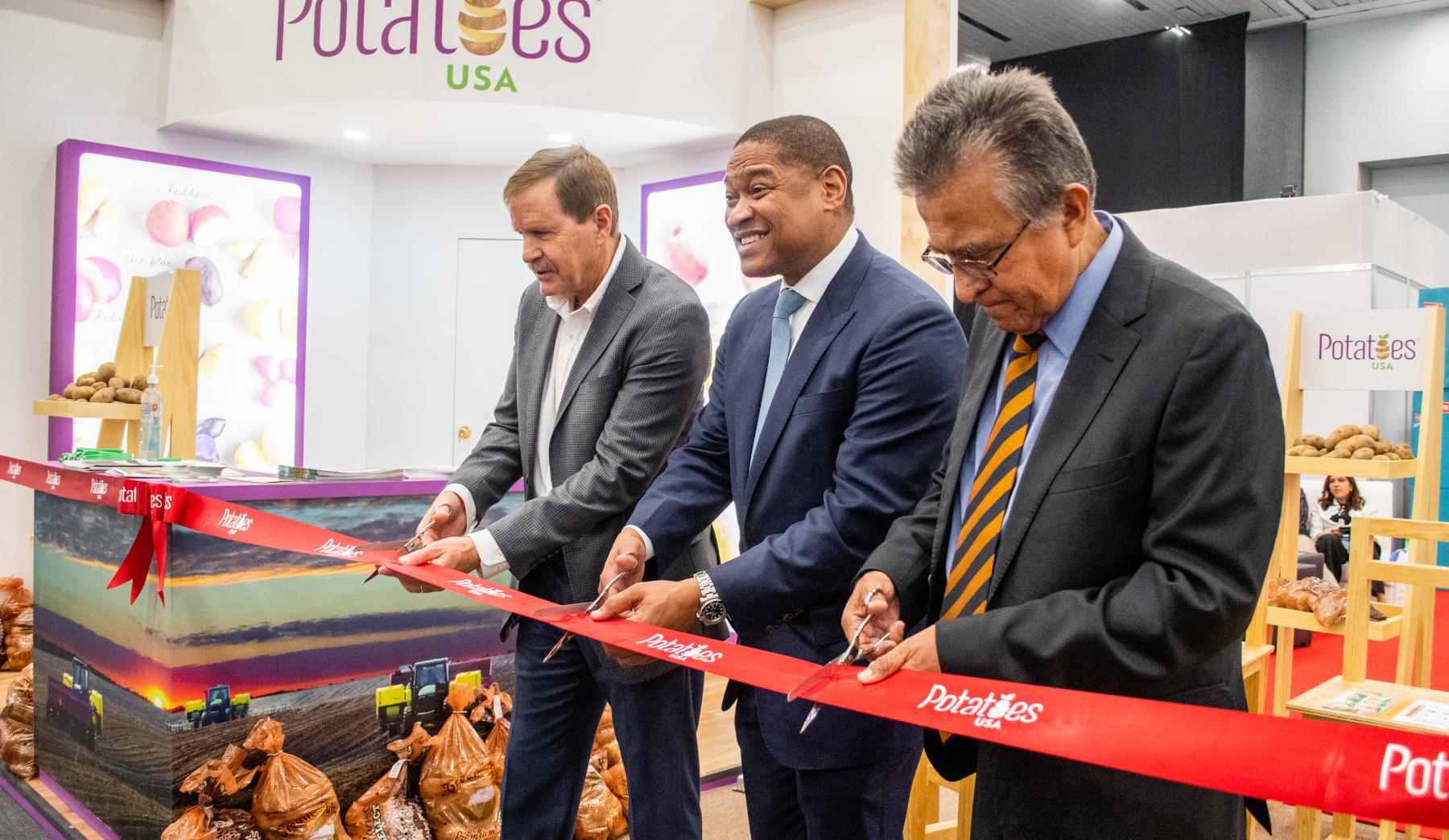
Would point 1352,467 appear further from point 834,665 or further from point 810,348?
point 834,665

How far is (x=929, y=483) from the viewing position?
1.85m

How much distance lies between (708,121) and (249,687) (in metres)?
4.14

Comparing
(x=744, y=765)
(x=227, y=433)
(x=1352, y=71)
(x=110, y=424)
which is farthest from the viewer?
(x=1352, y=71)

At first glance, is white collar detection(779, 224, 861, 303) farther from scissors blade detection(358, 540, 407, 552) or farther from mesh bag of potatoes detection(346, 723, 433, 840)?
mesh bag of potatoes detection(346, 723, 433, 840)

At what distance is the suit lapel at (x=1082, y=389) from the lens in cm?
132

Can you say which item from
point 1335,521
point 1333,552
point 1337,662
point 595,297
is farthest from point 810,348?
point 1335,521

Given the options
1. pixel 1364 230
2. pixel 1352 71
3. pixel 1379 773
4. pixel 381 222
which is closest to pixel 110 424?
pixel 381 222

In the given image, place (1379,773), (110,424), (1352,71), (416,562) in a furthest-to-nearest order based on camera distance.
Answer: (1352,71), (110,424), (416,562), (1379,773)

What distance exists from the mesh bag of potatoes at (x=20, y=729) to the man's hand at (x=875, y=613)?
153 inches

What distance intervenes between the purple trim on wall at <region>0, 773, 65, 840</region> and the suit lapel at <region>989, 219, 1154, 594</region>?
3490 mm

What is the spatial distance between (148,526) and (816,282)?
222 cm

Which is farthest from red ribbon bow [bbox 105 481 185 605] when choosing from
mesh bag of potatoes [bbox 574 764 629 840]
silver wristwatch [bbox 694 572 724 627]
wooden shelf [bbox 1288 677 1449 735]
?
wooden shelf [bbox 1288 677 1449 735]

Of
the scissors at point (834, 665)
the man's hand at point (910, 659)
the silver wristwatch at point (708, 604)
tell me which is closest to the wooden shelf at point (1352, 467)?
the silver wristwatch at point (708, 604)

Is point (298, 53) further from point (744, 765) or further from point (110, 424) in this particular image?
point (744, 765)
